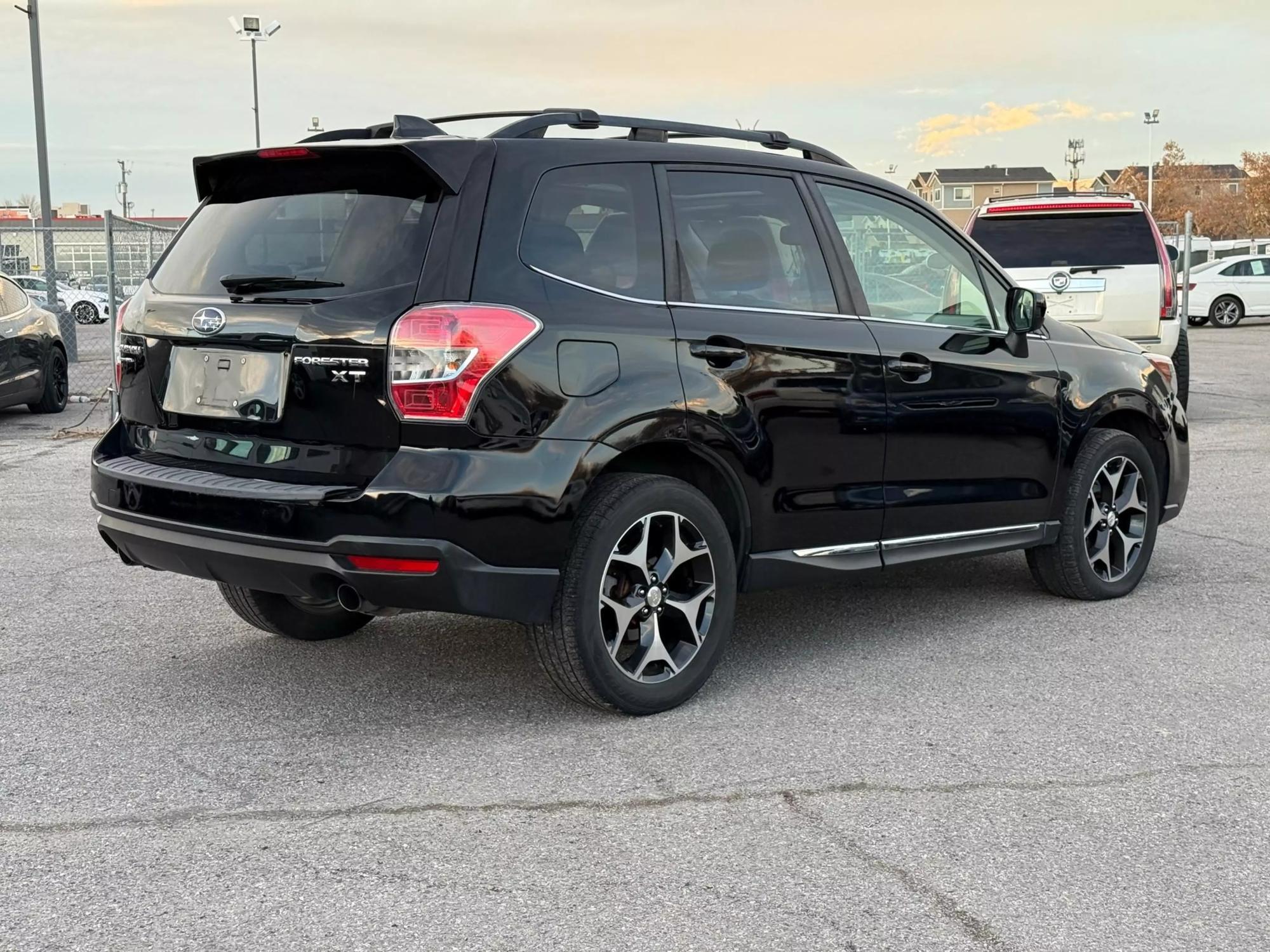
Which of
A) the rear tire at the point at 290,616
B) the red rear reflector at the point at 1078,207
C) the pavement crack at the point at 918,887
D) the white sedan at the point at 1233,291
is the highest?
the red rear reflector at the point at 1078,207

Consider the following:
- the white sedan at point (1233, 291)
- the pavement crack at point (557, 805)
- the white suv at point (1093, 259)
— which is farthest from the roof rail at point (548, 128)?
the white sedan at point (1233, 291)

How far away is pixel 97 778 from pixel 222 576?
26.9 inches

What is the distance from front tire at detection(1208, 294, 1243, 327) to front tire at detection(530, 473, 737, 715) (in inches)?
1214

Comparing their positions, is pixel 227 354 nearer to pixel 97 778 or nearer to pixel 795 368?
pixel 97 778

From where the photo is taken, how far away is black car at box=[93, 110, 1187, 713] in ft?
13.8

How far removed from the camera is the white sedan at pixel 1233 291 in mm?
32625

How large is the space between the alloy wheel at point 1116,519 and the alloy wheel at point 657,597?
87.7 inches

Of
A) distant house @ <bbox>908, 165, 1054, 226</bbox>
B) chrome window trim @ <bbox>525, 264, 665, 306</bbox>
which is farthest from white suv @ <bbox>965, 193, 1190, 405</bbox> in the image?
distant house @ <bbox>908, 165, 1054, 226</bbox>

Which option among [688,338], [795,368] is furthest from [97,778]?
[795,368]

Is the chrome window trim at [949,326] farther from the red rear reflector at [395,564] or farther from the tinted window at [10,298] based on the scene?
the tinted window at [10,298]

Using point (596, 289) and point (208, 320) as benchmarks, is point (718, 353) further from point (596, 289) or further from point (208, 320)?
point (208, 320)

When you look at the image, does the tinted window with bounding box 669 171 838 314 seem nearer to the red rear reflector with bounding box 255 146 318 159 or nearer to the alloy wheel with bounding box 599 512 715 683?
the alloy wheel with bounding box 599 512 715 683

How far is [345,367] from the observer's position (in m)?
4.23

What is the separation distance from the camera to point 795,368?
498cm
